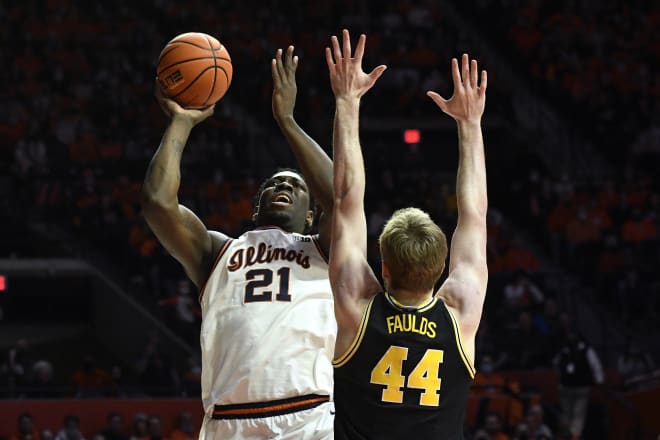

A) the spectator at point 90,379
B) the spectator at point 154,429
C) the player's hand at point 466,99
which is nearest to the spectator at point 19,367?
the spectator at point 90,379

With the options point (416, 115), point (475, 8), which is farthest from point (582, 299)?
point (475, 8)

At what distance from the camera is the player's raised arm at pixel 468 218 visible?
390cm

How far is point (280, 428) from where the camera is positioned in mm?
4828

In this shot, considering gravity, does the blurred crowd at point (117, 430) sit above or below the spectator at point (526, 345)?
below

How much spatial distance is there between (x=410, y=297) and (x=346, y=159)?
1.84ft

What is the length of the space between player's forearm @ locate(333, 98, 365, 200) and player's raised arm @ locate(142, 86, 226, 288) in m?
1.01

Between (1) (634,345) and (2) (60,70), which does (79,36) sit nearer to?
(2) (60,70)

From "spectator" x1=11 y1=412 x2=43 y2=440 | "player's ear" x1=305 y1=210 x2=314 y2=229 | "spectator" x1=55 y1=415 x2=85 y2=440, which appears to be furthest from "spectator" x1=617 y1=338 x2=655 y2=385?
"player's ear" x1=305 y1=210 x2=314 y2=229

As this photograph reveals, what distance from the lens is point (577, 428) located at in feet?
41.7

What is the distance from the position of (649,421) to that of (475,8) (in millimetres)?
11241

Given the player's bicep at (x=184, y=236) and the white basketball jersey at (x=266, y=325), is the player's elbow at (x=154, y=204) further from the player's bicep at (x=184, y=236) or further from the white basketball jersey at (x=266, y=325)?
the white basketball jersey at (x=266, y=325)

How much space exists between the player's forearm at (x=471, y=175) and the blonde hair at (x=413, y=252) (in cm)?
33

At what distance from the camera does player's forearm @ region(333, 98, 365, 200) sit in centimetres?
390

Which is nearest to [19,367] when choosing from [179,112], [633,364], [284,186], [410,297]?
[633,364]
